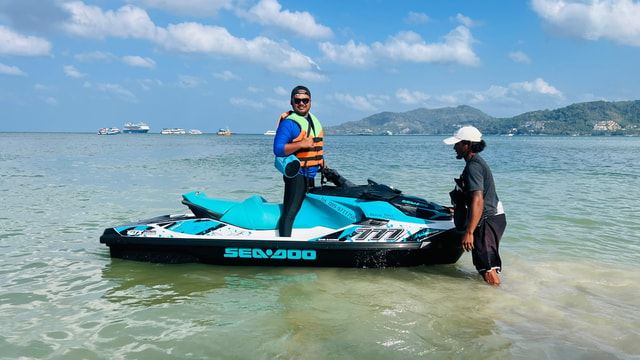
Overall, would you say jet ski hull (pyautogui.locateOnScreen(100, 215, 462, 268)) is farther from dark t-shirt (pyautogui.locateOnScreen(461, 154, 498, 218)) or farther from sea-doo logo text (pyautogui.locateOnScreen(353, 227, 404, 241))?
dark t-shirt (pyautogui.locateOnScreen(461, 154, 498, 218))

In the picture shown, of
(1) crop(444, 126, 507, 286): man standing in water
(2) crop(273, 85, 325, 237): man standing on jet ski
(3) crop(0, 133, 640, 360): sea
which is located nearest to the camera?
(3) crop(0, 133, 640, 360): sea

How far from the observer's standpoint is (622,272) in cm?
586

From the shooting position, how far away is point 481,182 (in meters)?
4.93

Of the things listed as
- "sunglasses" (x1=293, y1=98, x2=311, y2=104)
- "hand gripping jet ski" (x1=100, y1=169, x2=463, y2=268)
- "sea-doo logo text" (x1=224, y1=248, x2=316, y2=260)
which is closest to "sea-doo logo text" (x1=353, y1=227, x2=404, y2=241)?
"hand gripping jet ski" (x1=100, y1=169, x2=463, y2=268)

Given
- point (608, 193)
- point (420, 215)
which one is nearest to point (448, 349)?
point (420, 215)

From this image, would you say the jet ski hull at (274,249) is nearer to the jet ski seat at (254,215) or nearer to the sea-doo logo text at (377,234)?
the sea-doo logo text at (377,234)

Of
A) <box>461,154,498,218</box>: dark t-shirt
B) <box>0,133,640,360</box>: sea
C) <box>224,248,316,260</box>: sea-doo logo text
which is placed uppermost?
<box>461,154,498,218</box>: dark t-shirt

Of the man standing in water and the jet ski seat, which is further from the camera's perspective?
the jet ski seat

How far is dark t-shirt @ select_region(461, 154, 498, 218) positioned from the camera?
493 cm

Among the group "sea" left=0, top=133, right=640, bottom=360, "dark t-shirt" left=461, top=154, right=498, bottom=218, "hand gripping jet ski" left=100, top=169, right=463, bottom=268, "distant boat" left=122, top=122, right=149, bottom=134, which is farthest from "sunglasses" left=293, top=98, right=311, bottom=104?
"distant boat" left=122, top=122, right=149, bottom=134

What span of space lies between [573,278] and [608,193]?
8959 mm

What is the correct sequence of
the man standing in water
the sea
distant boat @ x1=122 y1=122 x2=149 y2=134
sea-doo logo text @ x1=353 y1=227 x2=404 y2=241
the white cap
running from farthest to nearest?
1. distant boat @ x1=122 y1=122 x2=149 y2=134
2. sea-doo logo text @ x1=353 y1=227 x2=404 y2=241
3. the white cap
4. the man standing in water
5. the sea

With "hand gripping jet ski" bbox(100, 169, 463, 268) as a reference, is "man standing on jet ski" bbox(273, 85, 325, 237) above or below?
above

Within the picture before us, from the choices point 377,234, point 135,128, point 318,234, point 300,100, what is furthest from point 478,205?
point 135,128
